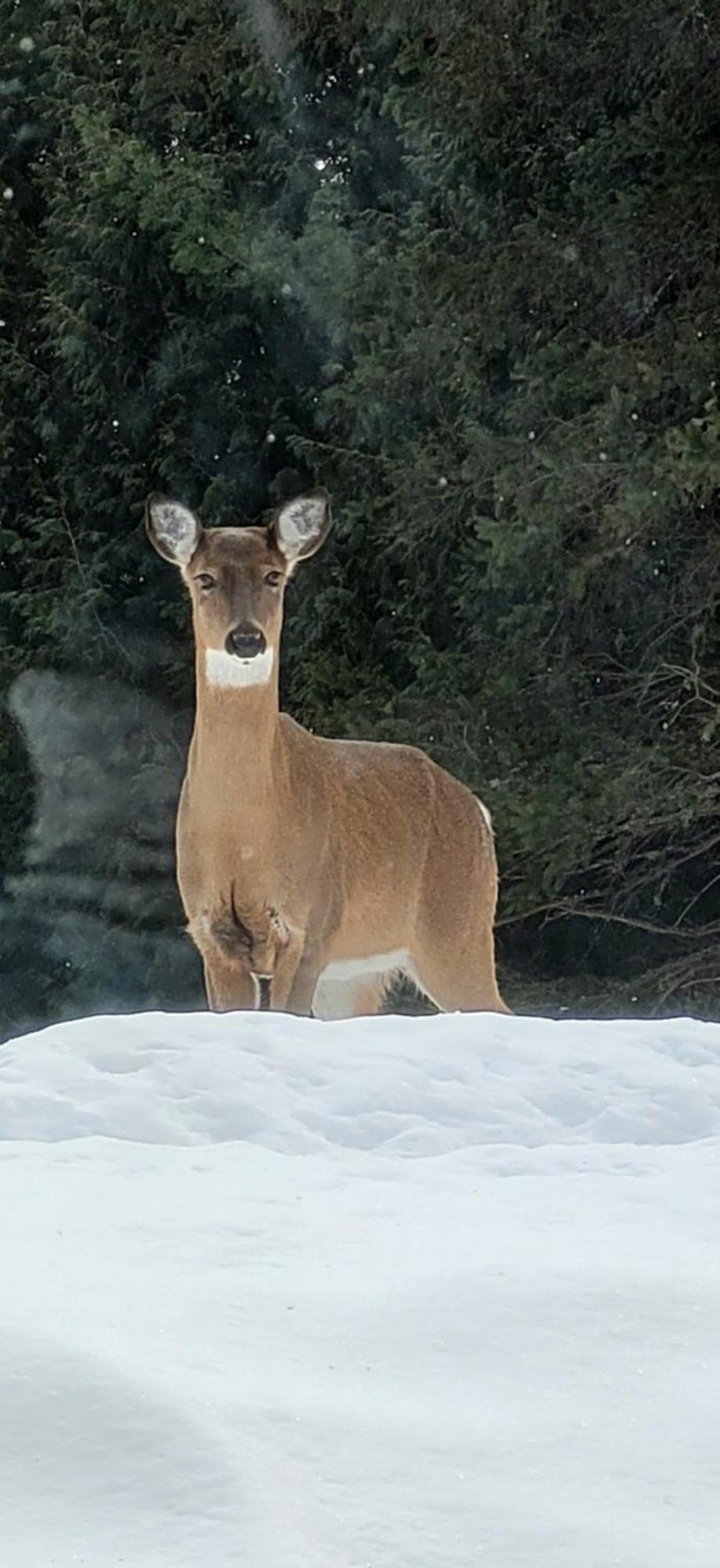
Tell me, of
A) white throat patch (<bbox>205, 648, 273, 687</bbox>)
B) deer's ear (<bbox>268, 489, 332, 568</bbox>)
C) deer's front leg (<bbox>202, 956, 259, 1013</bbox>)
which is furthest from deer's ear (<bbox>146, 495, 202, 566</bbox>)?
deer's front leg (<bbox>202, 956, 259, 1013</bbox>)

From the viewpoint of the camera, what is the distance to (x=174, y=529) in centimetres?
735

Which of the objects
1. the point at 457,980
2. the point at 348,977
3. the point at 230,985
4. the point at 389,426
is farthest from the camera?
the point at 389,426

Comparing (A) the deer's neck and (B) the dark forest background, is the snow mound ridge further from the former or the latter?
(B) the dark forest background

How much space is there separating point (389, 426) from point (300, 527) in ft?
23.2

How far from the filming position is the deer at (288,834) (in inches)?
272

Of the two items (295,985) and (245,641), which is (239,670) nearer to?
(245,641)

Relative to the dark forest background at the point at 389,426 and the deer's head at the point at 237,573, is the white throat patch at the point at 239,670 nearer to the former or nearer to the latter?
the deer's head at the point at 237,573

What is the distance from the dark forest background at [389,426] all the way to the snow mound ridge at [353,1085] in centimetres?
722

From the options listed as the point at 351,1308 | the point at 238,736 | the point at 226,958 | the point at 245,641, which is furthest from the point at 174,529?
the point at 351,1308

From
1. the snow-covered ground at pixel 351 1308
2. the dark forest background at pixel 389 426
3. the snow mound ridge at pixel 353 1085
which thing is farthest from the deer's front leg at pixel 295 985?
the dark forest background at pixel 389 426

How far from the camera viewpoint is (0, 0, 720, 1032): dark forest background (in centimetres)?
1259

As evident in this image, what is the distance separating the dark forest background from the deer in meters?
4.19

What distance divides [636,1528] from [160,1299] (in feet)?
2.56

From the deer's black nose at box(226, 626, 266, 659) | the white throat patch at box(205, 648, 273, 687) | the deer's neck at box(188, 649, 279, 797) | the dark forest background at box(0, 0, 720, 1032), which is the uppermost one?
the deer's black nose at box(226, 626, 266, 659)
